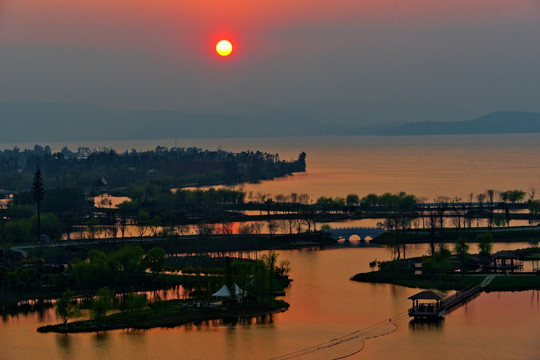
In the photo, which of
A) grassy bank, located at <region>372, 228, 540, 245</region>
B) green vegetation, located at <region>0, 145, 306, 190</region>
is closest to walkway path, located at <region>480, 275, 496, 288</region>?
grassy bank, located at <region>372, 228, 540, 245</region>

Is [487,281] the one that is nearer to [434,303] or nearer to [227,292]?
[434,303]

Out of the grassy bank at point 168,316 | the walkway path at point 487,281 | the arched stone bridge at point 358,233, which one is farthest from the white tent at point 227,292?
the arched stone bridge at point 358,233

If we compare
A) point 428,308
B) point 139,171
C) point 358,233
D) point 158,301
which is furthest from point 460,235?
point 139,171

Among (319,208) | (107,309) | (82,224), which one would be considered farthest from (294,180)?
(107,309)

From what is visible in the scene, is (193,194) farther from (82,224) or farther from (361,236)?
(361,236)

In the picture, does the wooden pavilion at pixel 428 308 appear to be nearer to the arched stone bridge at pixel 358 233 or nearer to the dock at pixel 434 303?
the dock at pixel 434 303

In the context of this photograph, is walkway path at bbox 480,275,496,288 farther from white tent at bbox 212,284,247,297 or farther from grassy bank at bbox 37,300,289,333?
white tent at bbox 212,284,247,297
